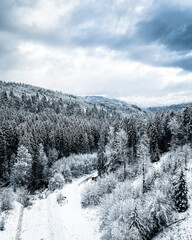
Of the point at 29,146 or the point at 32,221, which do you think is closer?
the point at 32,221

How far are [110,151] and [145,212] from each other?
26450 mm

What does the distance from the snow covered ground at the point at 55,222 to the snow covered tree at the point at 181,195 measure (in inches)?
497

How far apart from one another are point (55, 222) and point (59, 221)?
28.5 inches

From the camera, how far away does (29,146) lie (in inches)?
2066

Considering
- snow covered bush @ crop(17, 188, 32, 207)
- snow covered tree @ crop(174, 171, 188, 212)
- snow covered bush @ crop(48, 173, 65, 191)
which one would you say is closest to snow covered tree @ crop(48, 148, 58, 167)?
snow covered bush @ crop(48, 173, 65, 191)

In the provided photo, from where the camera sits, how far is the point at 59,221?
1168 inches

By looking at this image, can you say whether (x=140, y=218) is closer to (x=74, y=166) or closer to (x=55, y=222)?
(x=55, y=222)

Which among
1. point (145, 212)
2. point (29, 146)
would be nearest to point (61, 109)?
point (29, 146)

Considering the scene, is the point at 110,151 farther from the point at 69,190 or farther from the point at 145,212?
the point at 145,212

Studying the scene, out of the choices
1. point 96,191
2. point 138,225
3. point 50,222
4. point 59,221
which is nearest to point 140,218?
point 138,225

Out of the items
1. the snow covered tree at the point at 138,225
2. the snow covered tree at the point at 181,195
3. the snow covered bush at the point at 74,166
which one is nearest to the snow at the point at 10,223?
the snow covered bush at the point at 74,166

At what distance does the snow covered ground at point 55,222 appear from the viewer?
83.5ft

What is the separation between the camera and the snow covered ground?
25453 millimetres

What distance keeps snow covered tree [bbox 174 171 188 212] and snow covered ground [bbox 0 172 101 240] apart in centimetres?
1262
